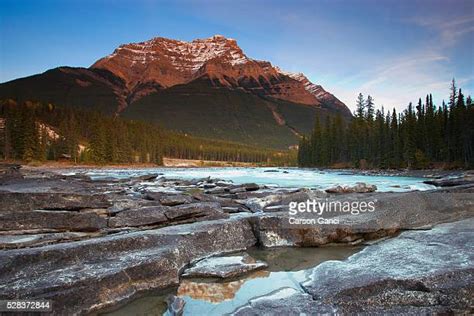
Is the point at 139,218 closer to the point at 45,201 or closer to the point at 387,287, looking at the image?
the point at 45,201


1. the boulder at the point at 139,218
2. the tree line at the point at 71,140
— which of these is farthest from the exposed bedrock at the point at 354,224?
the tree line at the point at 71,140

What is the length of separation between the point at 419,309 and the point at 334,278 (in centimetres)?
197

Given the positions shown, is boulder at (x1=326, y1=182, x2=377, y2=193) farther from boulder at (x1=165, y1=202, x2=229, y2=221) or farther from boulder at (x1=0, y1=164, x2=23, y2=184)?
boulder at (x1=0, y1=164, x2=23, y2=184)

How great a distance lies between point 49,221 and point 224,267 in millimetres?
8324

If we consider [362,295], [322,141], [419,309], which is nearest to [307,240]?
[362,295]

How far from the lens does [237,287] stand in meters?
7.62

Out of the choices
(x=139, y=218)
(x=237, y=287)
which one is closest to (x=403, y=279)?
(x=237, y=287)


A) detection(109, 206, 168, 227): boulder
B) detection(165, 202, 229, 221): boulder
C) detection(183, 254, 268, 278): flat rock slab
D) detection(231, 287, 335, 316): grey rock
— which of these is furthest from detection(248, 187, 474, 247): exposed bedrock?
detection(109, 206, 168, 227): boulder

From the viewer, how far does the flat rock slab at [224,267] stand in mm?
8258

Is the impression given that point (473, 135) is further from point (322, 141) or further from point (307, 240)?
point (307, 240)

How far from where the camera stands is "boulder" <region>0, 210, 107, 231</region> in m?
12.0

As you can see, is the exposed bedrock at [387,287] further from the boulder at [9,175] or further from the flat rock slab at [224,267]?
the boulder at [9,175]

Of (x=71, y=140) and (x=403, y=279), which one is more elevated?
(x=71, y=140)

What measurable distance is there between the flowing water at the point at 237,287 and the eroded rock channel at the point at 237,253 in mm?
245
